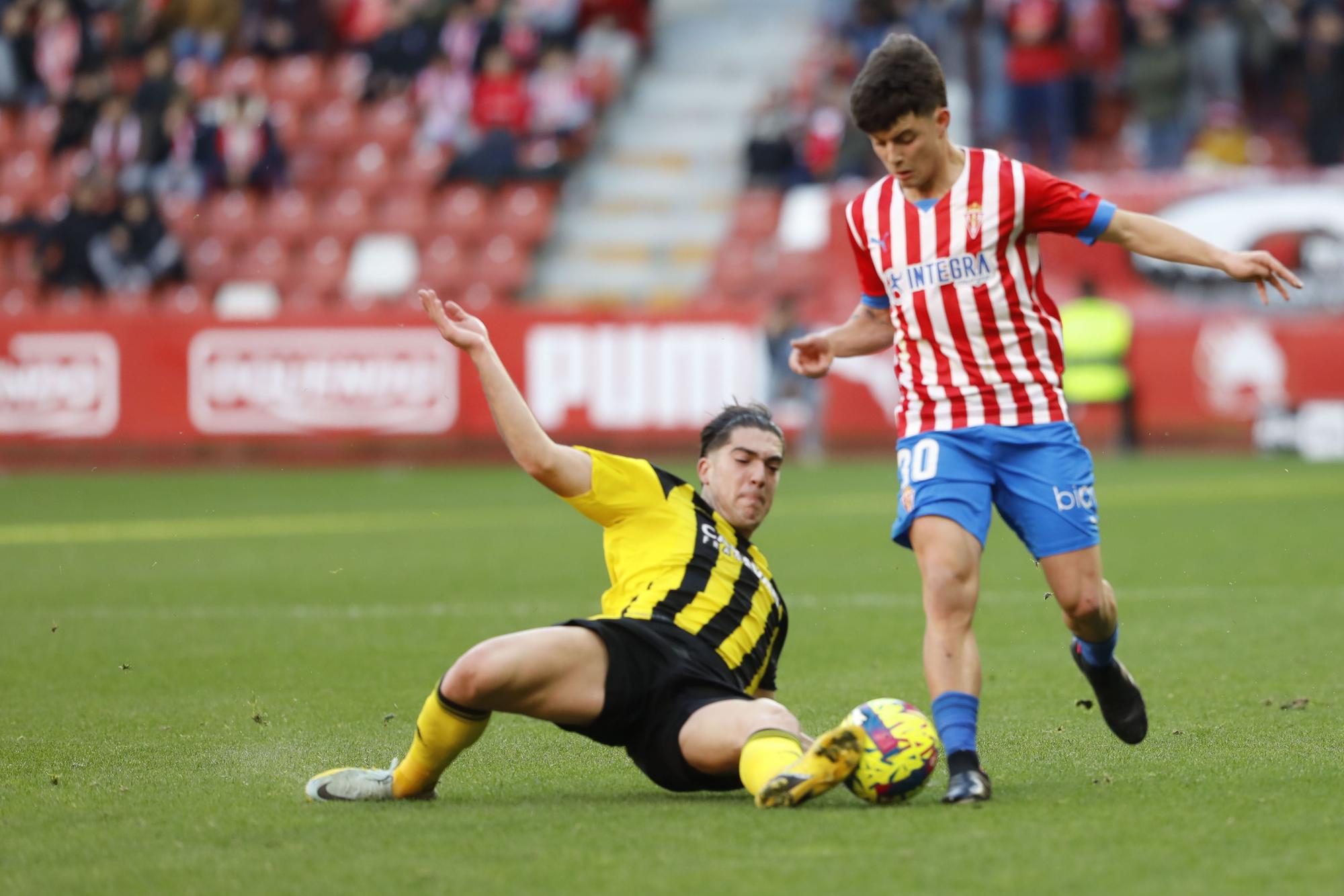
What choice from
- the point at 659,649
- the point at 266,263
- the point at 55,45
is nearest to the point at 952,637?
the point at 659,649

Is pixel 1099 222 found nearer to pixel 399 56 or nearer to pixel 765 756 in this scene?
pixel 765 756

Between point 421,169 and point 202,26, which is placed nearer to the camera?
point 421,169

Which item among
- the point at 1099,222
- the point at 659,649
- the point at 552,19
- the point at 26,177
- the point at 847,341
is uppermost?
the point at 552,19

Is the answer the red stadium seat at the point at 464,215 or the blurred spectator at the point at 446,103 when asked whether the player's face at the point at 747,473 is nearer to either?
the red stadium seat at the point at 464,215

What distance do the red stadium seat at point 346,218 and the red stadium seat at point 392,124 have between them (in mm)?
879

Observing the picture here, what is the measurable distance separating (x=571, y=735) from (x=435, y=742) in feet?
4.29

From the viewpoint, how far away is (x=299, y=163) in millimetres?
22406

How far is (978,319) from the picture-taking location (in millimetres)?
4926

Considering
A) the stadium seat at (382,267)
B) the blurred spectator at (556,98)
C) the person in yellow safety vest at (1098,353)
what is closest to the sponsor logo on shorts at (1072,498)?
the person in yellow safety vest at (1098,353)

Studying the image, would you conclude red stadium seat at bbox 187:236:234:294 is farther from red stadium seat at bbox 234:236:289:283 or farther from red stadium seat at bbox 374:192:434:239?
red stadium seat at bbox 374:192:434:239

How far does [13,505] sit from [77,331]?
3.67 m

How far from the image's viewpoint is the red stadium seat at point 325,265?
21.0 meters

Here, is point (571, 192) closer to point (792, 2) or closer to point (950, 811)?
point (792, 2)

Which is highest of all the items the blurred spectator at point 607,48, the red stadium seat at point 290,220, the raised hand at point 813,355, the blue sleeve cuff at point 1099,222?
the blurred spectator at point 607,48
